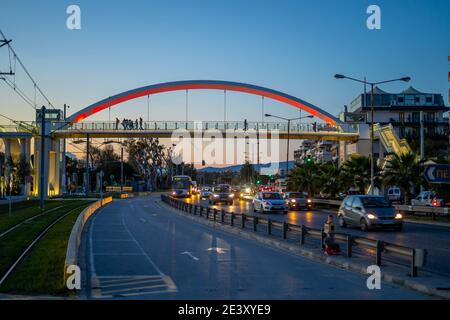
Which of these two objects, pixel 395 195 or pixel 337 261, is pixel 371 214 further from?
pixel 395 195

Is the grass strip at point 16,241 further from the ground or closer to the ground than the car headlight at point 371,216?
closer to the ground

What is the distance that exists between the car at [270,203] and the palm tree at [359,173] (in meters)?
9.81

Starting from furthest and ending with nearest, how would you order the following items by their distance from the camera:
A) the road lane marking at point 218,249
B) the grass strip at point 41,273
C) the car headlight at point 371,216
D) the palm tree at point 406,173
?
1. the palm tree at point 406,173
2. the car headlight at point 371,216
3. the road lane marking at point 218,249
4. the grass strip at point 41,273

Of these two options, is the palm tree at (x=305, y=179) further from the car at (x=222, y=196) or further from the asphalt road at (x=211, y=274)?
the asphalt road at (x=211, y=274)

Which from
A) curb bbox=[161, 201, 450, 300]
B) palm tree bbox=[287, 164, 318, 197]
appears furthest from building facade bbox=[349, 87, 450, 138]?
curb bbox=[161, 201, 450, 300]

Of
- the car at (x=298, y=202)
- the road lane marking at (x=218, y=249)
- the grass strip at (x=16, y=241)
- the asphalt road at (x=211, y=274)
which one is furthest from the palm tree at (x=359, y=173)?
the road lane marking at (x=218, y=249)

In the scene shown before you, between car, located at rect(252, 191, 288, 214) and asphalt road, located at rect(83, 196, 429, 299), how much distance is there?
19.4m

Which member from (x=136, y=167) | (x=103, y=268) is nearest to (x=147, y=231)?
(x=103, y=268)

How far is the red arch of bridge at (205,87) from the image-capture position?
269ft

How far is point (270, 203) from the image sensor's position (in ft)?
144

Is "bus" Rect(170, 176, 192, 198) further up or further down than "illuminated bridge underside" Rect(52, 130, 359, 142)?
further down

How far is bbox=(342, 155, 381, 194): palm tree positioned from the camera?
51.6 metres

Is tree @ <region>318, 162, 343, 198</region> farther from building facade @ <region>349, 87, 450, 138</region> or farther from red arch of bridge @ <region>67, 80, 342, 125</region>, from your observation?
building facade @ <region>349, 87, 450, 138</region>
